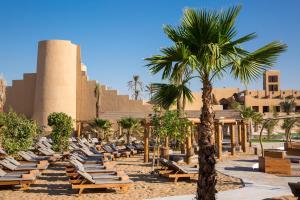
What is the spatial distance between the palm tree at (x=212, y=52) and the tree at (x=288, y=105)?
5830 centimetres

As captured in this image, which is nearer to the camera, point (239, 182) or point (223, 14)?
point (223, 14)

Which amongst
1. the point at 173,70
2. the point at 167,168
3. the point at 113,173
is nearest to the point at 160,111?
the point at 167,168

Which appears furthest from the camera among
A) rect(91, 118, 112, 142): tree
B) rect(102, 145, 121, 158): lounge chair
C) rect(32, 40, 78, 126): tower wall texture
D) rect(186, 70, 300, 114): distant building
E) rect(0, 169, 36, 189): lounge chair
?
rect(186, 70, 300, 114): distant building

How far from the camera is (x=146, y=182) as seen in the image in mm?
11781

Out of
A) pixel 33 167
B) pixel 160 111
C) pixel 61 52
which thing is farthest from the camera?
pixel 61 52

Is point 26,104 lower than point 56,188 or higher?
higher

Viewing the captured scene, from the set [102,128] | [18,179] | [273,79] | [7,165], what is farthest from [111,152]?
[273,79]

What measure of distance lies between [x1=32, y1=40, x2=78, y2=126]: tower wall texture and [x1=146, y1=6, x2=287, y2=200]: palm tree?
1431 inches

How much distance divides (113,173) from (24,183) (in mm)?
2636

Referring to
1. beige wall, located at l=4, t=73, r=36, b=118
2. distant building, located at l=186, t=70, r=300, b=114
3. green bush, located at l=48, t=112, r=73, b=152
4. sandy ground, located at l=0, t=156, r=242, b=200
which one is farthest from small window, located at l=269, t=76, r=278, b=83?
sandy ground, located at l=0, t=156, r=242, b=200

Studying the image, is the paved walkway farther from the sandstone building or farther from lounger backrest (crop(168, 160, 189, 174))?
the sandstone building

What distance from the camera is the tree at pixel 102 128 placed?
3147 centimetres

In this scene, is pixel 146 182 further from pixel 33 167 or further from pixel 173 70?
pixel 173 70

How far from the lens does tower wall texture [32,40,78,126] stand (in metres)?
41.3
